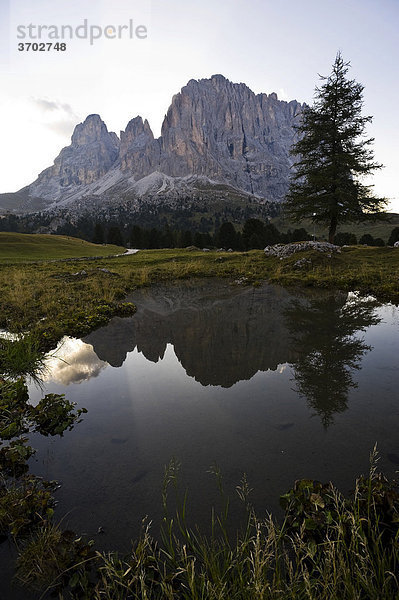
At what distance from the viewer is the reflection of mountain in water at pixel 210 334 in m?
8.07

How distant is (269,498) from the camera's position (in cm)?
372

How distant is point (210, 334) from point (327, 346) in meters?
3.91

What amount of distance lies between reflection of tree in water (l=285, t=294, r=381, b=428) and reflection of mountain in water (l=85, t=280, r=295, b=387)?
0.57 metres

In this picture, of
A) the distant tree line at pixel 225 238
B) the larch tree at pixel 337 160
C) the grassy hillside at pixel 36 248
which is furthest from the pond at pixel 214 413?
the distant tree line at pixel 225 238

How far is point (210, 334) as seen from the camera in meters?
10.7

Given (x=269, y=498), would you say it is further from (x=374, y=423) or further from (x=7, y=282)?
(x=7, y=282)

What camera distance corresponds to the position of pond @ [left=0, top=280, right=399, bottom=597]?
3.92 m

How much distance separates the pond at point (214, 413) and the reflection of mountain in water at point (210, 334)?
0.07 meters

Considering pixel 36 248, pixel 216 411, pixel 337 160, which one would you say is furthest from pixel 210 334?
pixel 36 248

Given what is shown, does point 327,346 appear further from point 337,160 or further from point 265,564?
point 337,160

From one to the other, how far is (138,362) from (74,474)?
4.31 m

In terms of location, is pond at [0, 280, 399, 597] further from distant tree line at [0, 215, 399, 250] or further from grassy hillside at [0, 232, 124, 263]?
distant tree line at [0, 215, 399, 250]

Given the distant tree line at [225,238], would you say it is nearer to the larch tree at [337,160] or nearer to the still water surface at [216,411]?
the larch tree at [337,160]

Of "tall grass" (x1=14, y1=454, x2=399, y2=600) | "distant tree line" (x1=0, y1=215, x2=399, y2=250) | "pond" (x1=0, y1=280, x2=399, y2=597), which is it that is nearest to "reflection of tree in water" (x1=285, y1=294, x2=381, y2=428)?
"pond" (x1=0, y1=280, x2=399, y2=597)
